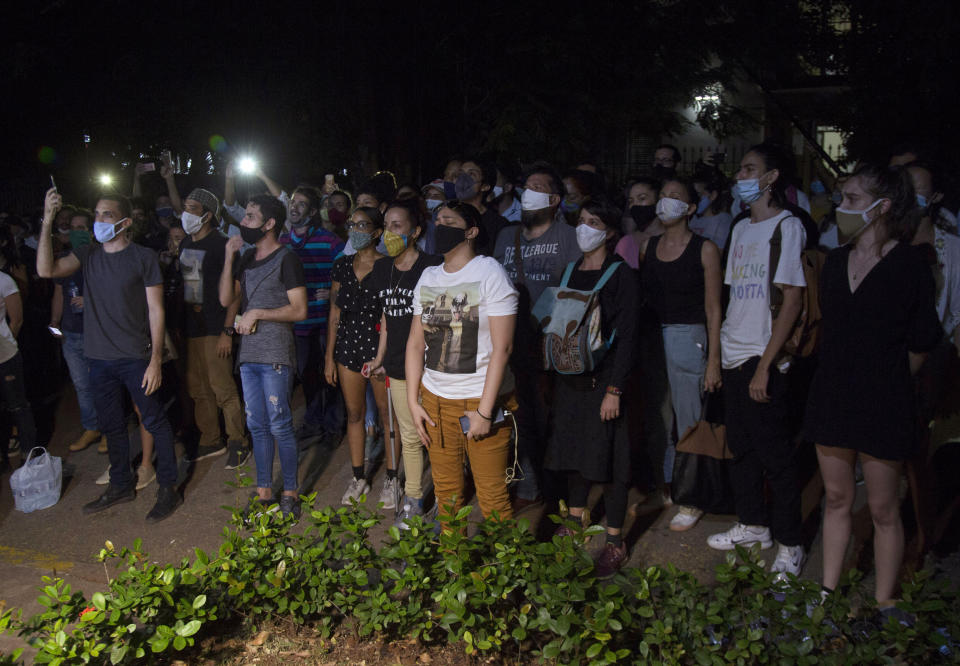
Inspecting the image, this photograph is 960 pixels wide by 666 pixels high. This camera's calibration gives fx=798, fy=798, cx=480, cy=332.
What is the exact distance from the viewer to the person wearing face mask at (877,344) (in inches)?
140

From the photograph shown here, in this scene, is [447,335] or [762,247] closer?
[447,335]

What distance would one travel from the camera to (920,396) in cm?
406

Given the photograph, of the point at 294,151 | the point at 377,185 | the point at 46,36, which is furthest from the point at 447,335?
the point at 46,36

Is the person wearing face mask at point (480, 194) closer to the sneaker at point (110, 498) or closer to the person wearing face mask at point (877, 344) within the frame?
the person wearing face mask at point (877, 344)

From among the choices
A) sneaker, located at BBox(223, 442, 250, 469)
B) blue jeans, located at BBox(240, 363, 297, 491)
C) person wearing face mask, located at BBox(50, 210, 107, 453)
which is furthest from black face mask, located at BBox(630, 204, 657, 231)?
person wearing face mask, located at BBox(50, 210, 107, 453)

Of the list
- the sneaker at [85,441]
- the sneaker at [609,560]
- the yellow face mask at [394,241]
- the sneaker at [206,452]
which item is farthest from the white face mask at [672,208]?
the sneaker at [85,441]

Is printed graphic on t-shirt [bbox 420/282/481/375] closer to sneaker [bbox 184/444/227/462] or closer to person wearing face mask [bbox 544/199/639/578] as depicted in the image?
person wearing face mask [bbox 544/199/639/578]

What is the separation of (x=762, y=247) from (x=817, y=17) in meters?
14.8

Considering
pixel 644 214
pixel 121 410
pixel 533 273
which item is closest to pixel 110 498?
pixel 121 410

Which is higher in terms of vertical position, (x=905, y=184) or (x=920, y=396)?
(x=905, y=184)

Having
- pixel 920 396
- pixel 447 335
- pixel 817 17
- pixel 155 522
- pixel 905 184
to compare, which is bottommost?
pixel 155 522

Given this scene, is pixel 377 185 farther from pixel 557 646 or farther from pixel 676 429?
pixel 557 646

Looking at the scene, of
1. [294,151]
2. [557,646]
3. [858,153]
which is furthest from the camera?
[858,153]

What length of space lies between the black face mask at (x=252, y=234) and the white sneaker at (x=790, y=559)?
387cm
